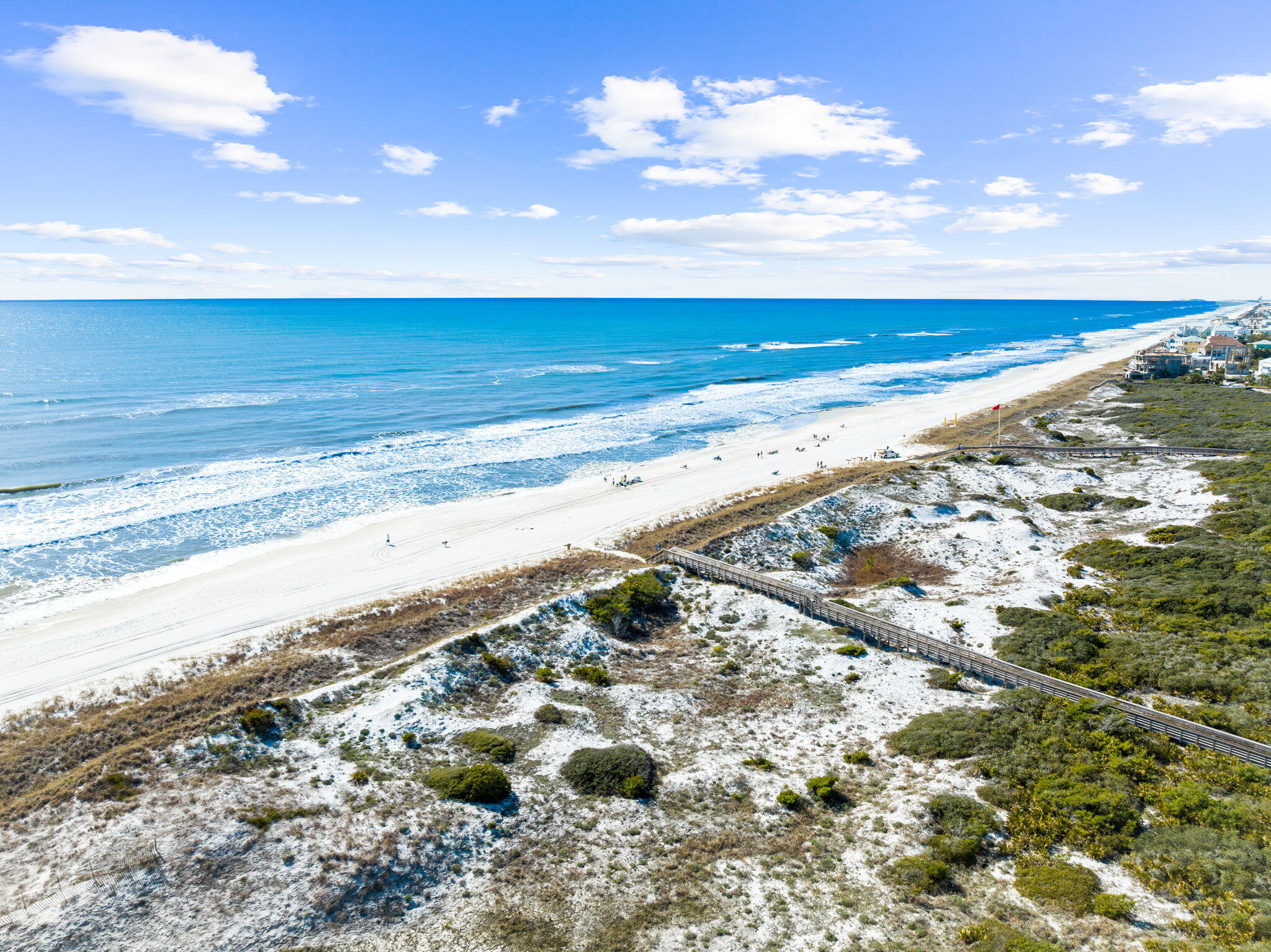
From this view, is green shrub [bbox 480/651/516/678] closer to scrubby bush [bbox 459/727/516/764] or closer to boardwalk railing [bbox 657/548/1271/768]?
scrubby bush [bbox 459/727/516/764]

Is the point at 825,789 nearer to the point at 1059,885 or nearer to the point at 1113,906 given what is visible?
the point at 1059,885

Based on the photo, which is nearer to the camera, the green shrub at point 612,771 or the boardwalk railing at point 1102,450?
the green shrub at point 612,771

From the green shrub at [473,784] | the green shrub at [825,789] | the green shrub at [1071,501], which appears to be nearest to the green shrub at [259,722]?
the green shrub at [473,784]

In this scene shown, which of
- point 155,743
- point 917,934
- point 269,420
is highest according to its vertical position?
point 269,420

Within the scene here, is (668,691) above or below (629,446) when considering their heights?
below

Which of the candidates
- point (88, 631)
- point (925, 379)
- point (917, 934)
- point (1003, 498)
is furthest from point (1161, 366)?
point (88, 631)

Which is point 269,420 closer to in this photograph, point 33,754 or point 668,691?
point 33,754

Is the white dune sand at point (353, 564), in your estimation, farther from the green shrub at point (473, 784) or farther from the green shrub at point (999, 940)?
the green shrub at point (999, 940)
